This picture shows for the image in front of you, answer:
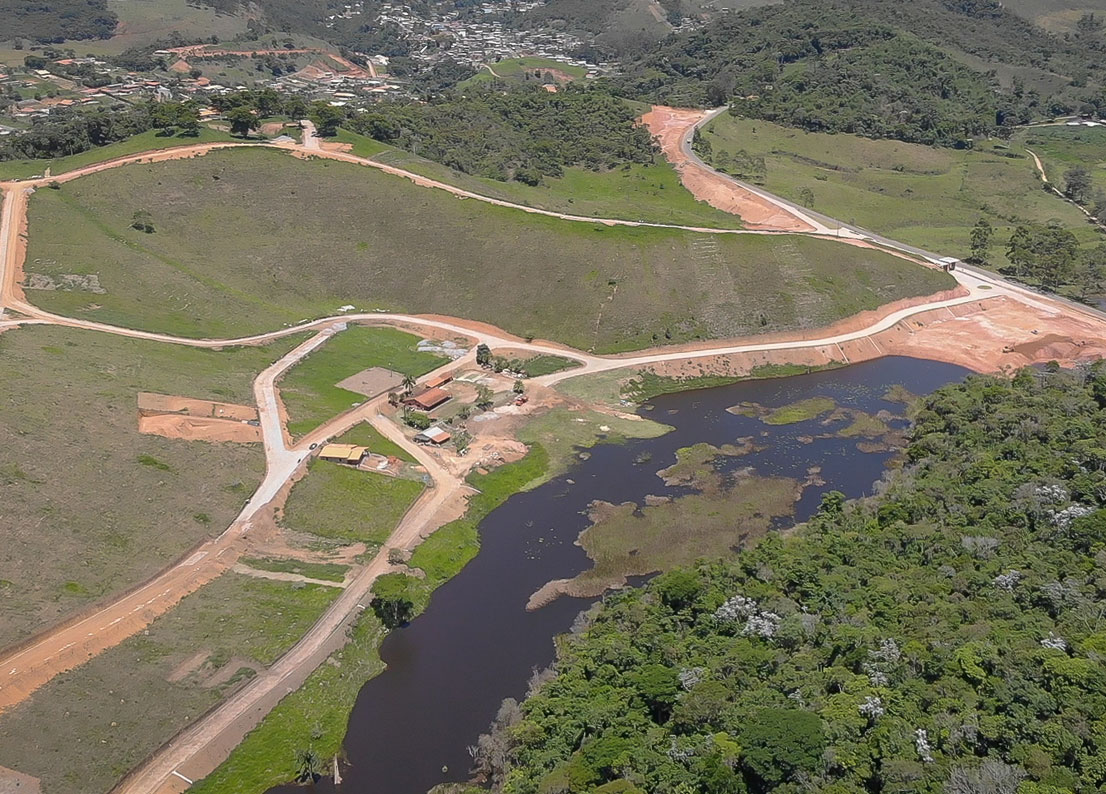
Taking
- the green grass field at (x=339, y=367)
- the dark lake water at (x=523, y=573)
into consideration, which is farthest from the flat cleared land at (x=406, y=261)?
the dark lake water at (x=523, y=573)

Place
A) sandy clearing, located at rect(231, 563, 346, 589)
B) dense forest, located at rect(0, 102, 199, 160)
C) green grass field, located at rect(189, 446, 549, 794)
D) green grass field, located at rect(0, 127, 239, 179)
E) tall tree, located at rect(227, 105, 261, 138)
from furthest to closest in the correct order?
tall tree, located at rect(227, 105, 261, 138) < dense forest, located at rect(0, 102, 199, 160) < green grass field, located at rect(0, 127, 239, 179) < sandy clearing, located at rect(231, 563, 346, 589) < green grass field, located at rect(189, 446, 549, 794)

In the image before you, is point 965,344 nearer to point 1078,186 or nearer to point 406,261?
point 406,261

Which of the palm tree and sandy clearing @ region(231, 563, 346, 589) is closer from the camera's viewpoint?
the palm tree

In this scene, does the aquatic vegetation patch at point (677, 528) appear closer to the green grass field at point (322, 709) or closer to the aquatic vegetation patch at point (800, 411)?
the green grass field at point (322, 709)

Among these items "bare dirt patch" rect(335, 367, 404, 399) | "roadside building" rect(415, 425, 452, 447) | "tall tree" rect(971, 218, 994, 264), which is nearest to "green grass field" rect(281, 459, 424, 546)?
"roadside building" rect(415, 425, 452, 447)

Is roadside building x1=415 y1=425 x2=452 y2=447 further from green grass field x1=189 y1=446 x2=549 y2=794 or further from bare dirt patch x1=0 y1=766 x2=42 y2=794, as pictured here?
bare dirt patch x1=0 y1=766 x2=42 y2=794
